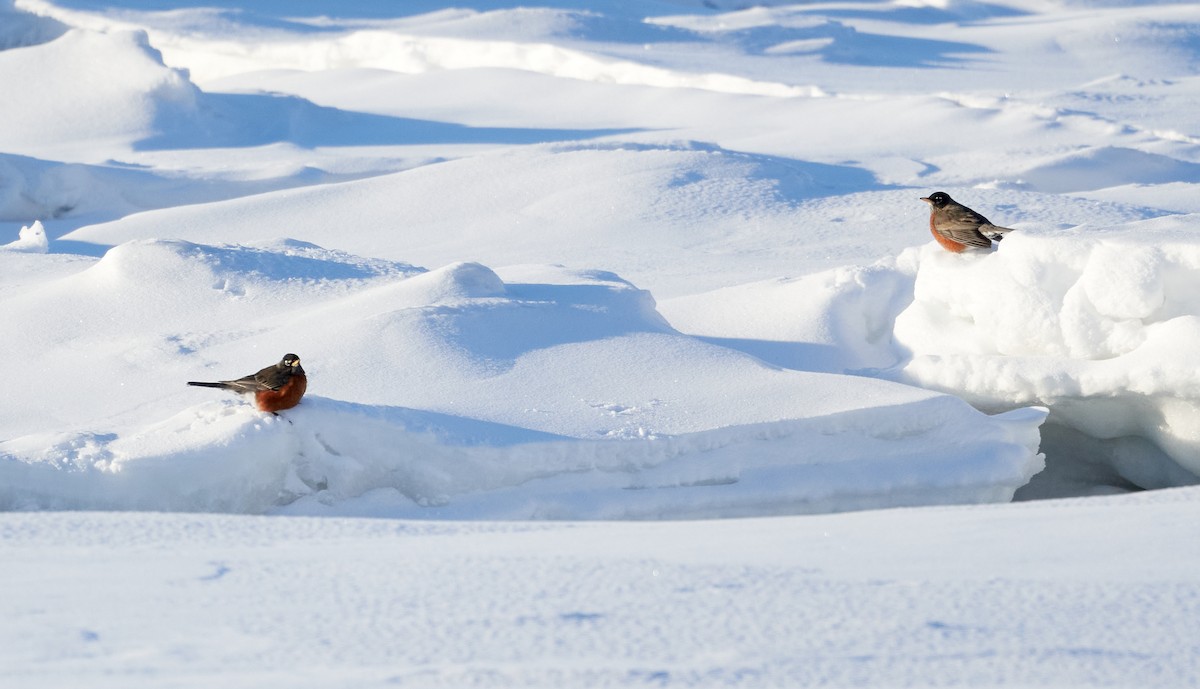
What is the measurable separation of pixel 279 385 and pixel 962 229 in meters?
2.55

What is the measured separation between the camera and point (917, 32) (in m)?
18.6

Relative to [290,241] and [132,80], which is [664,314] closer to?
[290,241]

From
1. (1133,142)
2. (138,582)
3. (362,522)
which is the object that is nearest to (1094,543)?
(362,522)

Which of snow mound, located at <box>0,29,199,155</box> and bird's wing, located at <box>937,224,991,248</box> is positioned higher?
bird's wing, located at <box>937,224,991,248</box>

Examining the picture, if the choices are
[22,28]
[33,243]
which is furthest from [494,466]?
[22,28]

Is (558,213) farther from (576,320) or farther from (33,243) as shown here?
(576,320)

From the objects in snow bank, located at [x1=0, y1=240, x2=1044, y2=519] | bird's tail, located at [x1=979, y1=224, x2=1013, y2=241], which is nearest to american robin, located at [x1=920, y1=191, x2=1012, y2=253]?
A: bird's tail, located at [x1=979, y1=224, x2=1013, y2=241]

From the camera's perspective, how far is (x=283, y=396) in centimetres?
362

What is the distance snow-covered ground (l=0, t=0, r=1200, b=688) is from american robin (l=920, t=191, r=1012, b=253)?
0.26ft

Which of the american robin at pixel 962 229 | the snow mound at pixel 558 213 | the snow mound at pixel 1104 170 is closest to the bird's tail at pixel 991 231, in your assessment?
the american robin at pixel 962 229

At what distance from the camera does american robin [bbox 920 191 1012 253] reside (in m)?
4.95

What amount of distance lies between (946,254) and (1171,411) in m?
0.98

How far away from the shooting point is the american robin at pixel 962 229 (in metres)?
4.95

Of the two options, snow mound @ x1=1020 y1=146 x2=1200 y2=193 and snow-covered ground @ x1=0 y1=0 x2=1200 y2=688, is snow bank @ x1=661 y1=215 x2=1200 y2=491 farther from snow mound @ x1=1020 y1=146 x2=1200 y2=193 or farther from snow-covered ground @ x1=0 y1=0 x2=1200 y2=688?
snow mound @ x1=1020 y1=146 x2=1200 y2=193
